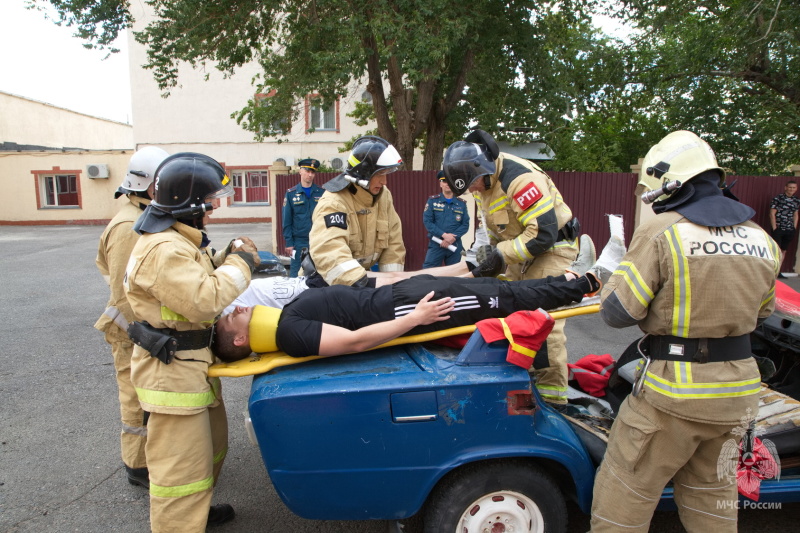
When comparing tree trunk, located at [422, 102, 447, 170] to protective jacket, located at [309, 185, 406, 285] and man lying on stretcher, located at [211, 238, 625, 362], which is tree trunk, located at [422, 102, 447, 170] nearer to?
protective jacket, located at [309, 185, 406, 285]

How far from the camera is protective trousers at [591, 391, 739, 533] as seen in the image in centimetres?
212

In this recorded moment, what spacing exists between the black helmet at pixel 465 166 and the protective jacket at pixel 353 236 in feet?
2.16

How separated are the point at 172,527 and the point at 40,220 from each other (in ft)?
79.9

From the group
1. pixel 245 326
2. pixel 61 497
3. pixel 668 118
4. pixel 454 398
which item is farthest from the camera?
pixel 668 118

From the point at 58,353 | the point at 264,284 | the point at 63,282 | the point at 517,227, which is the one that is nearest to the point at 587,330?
the point at 517,227

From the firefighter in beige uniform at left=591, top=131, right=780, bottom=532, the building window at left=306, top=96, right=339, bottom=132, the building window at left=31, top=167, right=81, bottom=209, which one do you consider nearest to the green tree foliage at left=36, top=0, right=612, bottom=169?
the firefighter in beige uniform at left=591, top=131, right=780, bottom=532

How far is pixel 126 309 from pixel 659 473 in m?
2.86

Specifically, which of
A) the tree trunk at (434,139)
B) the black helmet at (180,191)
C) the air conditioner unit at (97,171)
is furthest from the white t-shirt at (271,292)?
the air conditioner unit at (97,171)

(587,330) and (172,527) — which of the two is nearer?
(172,527)

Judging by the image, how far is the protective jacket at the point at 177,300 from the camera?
2.30 m

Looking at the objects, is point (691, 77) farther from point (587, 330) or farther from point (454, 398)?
point (454, 398)

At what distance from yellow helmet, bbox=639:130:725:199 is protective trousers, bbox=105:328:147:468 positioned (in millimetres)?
3013

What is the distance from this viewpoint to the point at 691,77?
1263cm

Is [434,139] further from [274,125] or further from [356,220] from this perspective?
[356,220]
